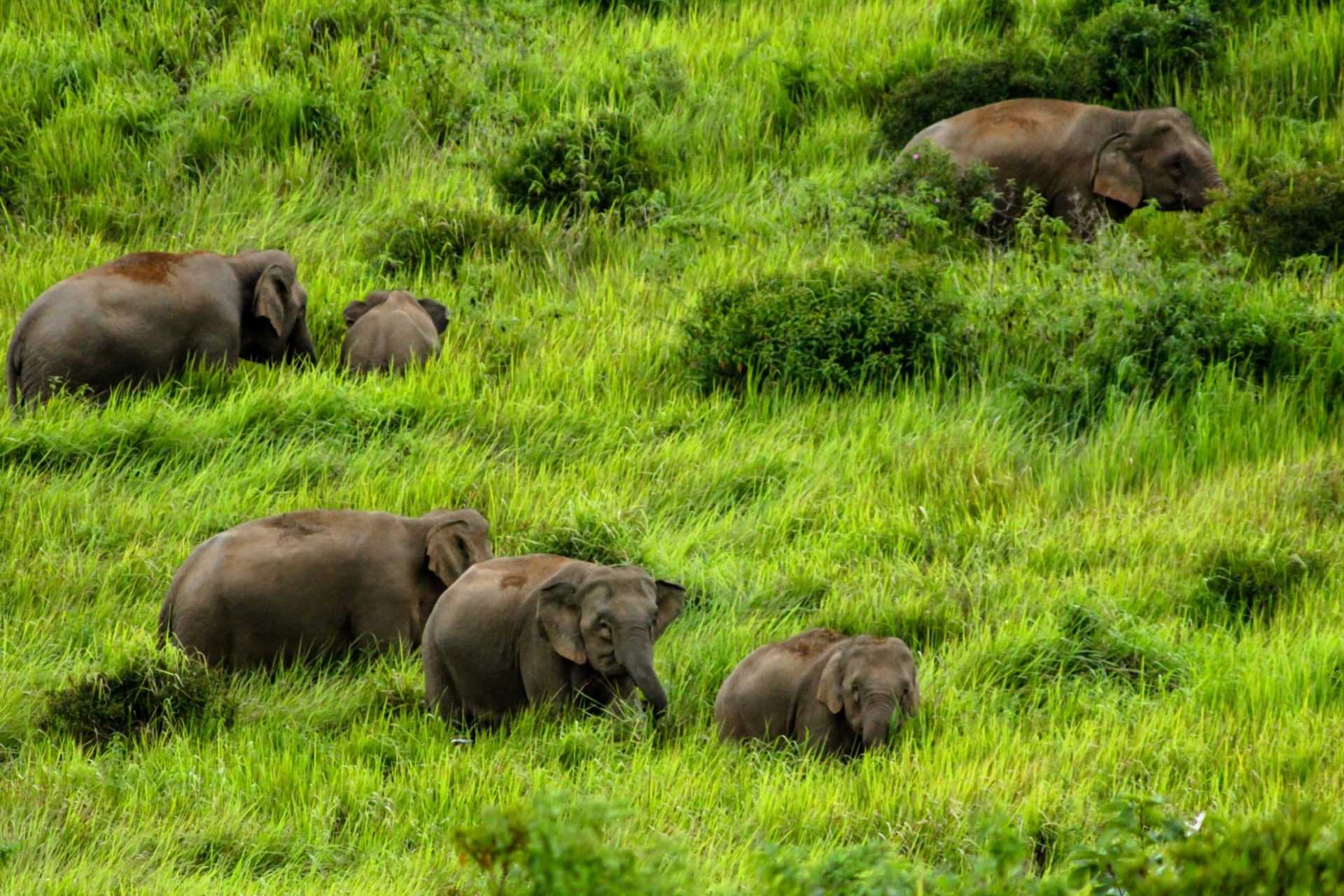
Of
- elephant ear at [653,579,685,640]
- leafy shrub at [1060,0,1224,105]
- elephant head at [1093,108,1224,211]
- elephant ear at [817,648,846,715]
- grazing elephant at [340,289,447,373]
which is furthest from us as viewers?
leafy shrub at [1060,0,1224,105]

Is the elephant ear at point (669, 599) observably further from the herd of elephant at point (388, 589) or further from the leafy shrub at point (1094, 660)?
the leafy shrub at point (1094, 660)

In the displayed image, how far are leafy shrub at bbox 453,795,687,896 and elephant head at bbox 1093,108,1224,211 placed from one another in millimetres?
8950

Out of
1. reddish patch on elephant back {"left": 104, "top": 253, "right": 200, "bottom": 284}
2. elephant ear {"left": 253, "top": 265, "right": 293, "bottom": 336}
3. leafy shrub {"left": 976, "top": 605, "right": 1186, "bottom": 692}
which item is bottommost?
leafy shrub {"left": 976, "top": 605, "right": 1186, "bottom": 692}

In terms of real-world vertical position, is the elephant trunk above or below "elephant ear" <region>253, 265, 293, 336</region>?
below

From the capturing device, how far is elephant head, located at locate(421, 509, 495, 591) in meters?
8.51

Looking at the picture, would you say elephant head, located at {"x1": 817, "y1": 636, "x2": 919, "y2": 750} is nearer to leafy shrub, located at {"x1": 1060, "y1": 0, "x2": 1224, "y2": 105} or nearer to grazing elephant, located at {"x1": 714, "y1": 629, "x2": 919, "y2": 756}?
grazing elephant, located at {"x1": 714, "y1": 629, "x2": 919, "y2": 756}

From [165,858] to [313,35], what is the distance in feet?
30.7

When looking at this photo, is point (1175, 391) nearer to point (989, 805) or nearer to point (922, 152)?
point (922, 152)

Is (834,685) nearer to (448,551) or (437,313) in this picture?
(448,551)

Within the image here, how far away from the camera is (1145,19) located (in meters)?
13.5

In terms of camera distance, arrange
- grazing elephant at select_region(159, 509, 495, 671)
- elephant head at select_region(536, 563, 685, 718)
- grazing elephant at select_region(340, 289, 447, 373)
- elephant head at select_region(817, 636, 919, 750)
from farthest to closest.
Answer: grazing elephant at select_region(340, 289, 447, 373) < grazing elephant at select_region(159, 509, 495, 671) < elephant head at select_region(536, 563, 685, 718) < elephant head at select_region(817, 636, 919, 750)

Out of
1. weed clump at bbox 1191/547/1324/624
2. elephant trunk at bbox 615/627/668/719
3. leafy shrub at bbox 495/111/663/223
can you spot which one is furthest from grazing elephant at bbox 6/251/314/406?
weed clump at bbox 1191/547/1324/624

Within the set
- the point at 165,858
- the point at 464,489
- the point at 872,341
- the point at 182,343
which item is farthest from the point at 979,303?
the point at 165,858

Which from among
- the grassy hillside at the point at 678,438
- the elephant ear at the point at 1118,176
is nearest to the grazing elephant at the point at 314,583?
the grassy hillside at the point at 678,438
